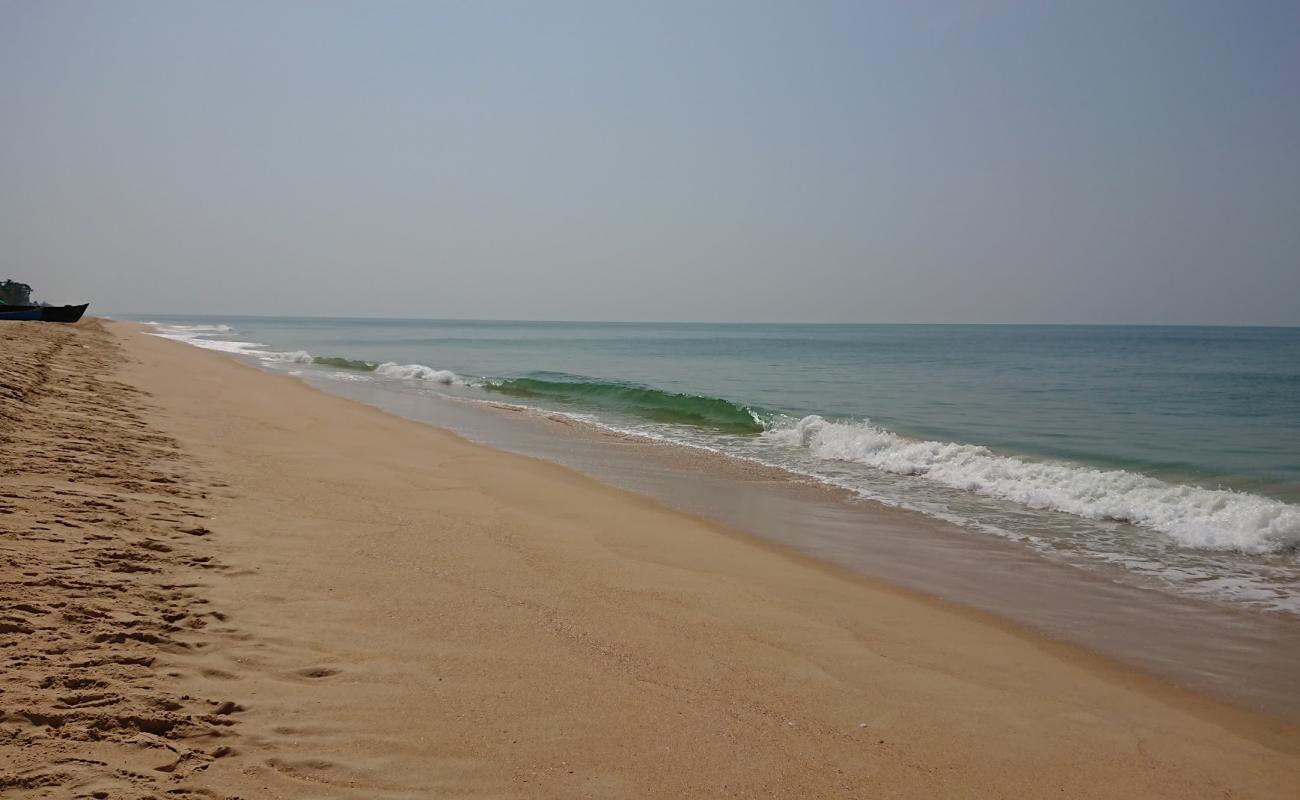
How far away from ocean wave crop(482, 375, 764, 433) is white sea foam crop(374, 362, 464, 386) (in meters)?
1.53

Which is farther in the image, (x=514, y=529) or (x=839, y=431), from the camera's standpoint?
(x=839, y=431)

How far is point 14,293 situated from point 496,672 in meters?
50.4

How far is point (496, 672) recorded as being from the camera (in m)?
3.79

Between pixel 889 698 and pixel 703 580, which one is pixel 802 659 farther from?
pixel 703 580

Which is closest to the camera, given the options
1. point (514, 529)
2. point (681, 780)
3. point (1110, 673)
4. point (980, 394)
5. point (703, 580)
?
point (681, 780)

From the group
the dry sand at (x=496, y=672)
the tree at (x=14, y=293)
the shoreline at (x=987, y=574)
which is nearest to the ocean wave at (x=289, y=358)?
the tree at (x=14, y=293)

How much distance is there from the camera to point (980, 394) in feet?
82.2

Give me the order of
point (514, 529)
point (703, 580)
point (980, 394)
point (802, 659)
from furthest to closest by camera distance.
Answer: point (980, 394) < point (514, 529) < point (703, 580) < point (802, 659)

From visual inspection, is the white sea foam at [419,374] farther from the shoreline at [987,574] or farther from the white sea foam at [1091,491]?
the white sea foam at [1091,491]

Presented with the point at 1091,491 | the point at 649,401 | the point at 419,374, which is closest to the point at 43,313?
the point at 419,374

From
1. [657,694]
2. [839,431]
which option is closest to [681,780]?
[657,694]

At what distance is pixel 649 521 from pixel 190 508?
3875 mm

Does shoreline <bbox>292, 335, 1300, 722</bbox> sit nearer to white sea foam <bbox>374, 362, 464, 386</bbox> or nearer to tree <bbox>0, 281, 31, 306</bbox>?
white sea foam <bbox>374, 362, 464, 386</bbox>

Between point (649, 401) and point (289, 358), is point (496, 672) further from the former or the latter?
point (289, 358)
